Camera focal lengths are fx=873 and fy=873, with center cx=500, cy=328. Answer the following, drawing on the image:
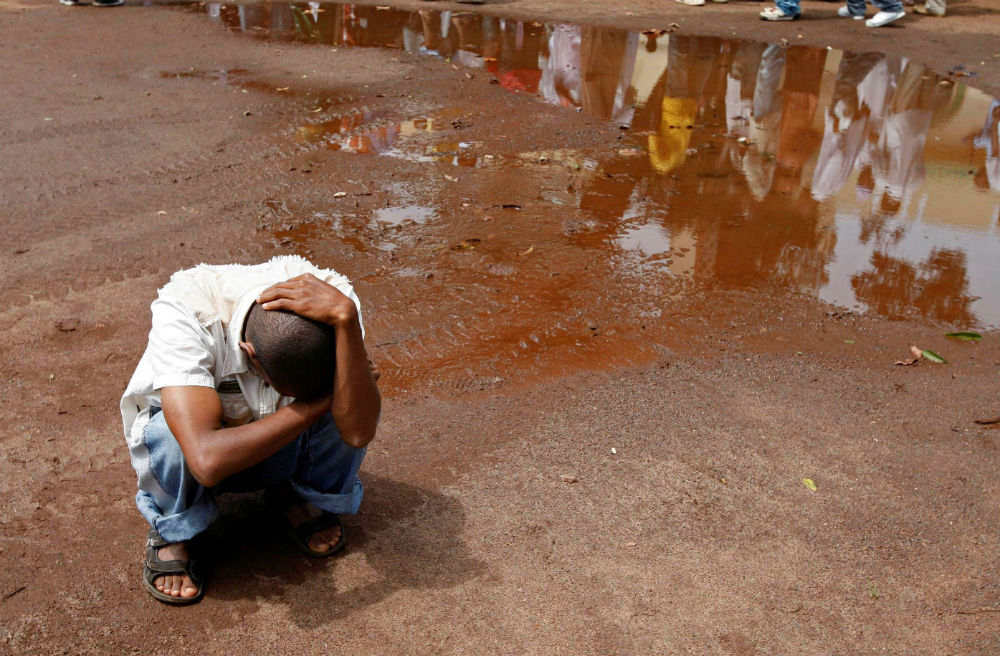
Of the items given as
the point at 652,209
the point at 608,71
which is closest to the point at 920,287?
the point at 652,209

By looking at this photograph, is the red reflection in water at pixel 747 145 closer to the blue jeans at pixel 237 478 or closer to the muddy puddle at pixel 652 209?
the muddy puddle at pixel 652 209

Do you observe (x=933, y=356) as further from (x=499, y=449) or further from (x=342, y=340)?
(x=342, y=340)

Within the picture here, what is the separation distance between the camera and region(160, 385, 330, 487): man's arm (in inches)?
97.8

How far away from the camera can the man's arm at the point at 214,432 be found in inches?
97.8

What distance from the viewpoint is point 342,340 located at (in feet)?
8.30

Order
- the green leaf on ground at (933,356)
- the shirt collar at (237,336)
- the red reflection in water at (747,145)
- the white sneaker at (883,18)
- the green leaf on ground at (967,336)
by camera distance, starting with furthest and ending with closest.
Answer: the white sneaker at (883,18) → the red reflection in water at (747,145) → the green leaf on ground at (967,336) → the green leaf on ground at (933,356) → the shirt collar at (237,336)

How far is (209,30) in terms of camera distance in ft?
35.7

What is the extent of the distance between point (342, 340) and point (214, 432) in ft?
1.48

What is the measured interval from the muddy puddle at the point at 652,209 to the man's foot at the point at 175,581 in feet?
4.95

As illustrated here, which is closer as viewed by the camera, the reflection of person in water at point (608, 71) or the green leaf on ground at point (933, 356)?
the green leaf on ground at point (933, 356)

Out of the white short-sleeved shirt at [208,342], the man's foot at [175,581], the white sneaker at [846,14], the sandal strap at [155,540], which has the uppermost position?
the white sneaker at [846,14]

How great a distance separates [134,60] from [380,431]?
24.5 feet

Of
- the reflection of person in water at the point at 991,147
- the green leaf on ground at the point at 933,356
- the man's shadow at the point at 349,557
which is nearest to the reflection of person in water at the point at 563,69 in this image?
the reflection of person in water at the point at 991,147

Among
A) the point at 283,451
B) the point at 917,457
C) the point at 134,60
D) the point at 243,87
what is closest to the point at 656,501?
the point at 917,457
